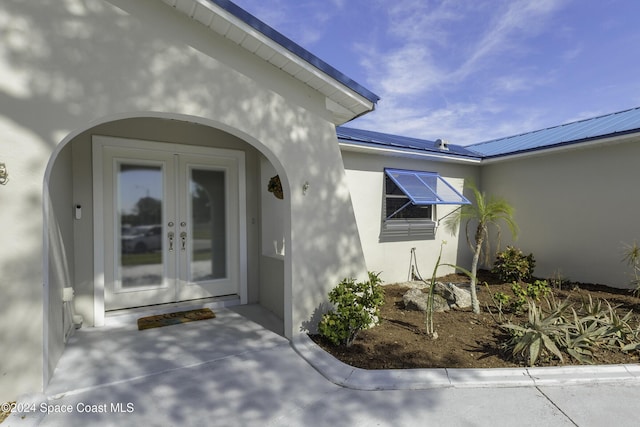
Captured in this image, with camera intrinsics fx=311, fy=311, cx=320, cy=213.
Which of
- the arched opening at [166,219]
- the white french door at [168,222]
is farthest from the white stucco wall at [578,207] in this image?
the white french door at [168,222]

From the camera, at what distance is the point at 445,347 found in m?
6.39

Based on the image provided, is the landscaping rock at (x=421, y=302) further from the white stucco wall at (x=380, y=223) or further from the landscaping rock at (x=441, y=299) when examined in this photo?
the white stucco wall at (x=380, y=223)

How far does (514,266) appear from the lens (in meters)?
11.9

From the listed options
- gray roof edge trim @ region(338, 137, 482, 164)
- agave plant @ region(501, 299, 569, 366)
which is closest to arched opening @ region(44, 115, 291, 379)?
gray roof edge trim @ region(338, 137, 482, 164)

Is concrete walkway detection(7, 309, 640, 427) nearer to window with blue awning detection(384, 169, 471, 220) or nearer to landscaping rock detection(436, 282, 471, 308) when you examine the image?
landscaping rock detection(436, 282, 471, 308)

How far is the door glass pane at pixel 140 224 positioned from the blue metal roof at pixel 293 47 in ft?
15.4

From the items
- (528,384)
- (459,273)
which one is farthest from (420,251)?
(528,384)

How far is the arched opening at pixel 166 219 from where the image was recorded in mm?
5555

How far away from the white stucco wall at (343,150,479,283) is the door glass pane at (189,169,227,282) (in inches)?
179

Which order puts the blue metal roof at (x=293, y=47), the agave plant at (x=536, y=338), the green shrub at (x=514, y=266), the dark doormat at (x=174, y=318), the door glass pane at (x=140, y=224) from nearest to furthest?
the blue metal roof at (x=293, y=47) < the agave plant at (x=536, y=338) < the dark doormat at (x=174, y=318) < the door glass pane at (x=140, y=224) < the green shrub at (x=514, y=266)

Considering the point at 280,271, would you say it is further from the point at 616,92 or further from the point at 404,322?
the point at 616,92

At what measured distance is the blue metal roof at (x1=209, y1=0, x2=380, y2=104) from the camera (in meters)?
5.48

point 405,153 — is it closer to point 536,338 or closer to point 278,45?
point 278,45

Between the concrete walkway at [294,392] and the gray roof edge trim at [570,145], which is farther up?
the gray roof edge trim at [570,145]
